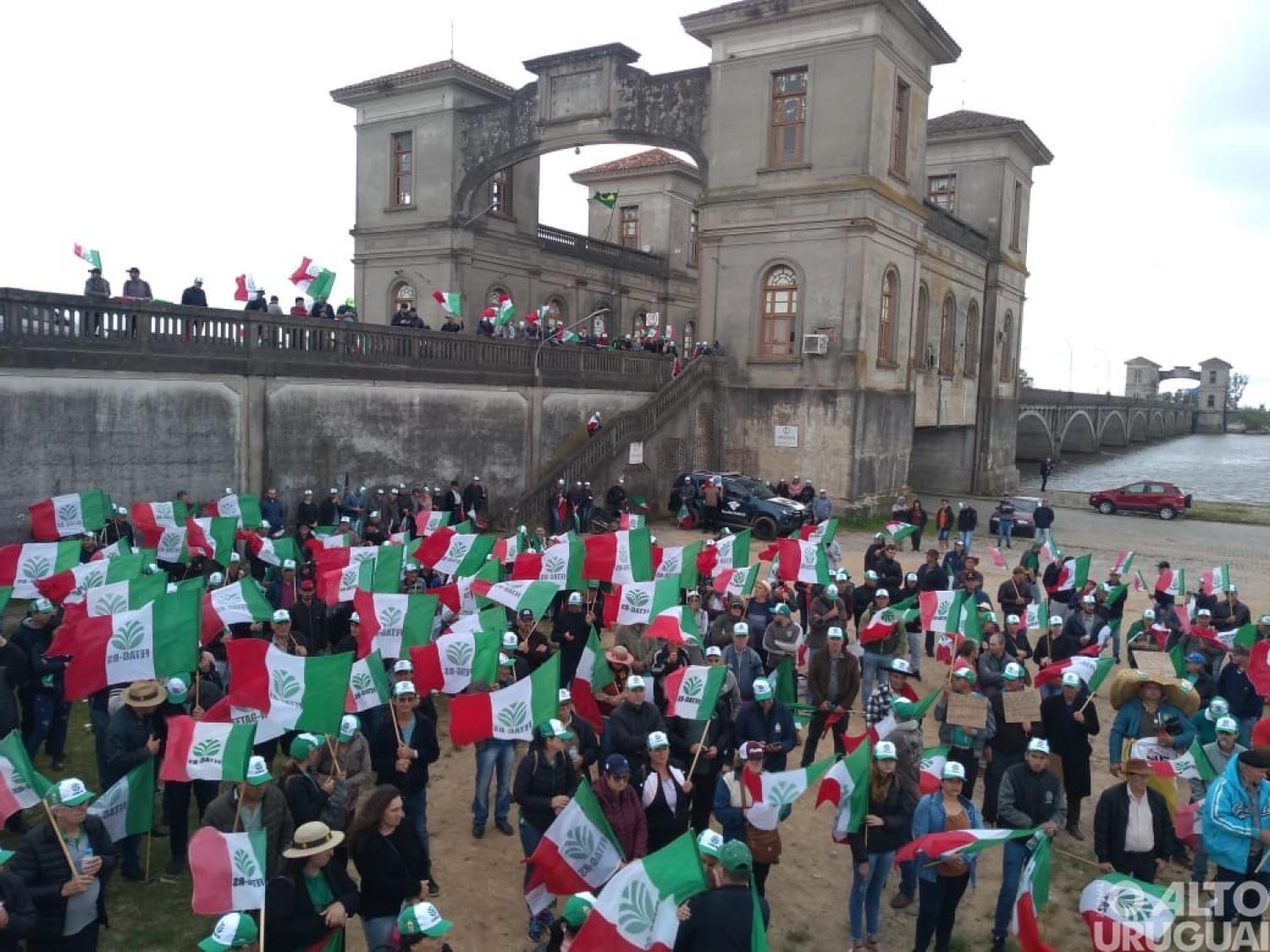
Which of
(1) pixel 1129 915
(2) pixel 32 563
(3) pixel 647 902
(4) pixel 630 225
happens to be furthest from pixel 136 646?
(4) pixel 630 225

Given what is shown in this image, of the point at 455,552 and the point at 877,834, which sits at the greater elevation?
the point at 455,552

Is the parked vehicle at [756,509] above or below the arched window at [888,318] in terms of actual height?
below

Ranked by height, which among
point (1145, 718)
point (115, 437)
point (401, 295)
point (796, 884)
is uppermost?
point (401, 295)

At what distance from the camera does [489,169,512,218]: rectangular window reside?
36.0 metres

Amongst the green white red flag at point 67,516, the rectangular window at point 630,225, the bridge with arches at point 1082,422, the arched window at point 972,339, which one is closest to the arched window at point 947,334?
the arched window at point 972,339

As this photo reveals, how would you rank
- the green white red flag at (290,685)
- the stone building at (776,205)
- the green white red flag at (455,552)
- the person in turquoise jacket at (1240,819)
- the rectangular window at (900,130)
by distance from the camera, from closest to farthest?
1. the person in turquoise jacket at (1240,819)
2. the green white red flag at (290,685)
3. the green white red flag at (455,552)
4. the stone building at (776,205)
5. the rectangular window at (900,130)

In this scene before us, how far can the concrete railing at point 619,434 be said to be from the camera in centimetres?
2648

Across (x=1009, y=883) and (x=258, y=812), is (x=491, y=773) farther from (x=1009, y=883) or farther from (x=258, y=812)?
(x=1009, y=883)

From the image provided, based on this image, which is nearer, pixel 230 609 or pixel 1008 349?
pixel 230 609

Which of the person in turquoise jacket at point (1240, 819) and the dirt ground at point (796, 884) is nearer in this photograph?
the person in turquoise jacket at point (1240, 819)

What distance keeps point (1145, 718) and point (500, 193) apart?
32.3m

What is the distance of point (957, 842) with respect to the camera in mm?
6496

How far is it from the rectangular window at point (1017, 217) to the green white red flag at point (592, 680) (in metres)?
37.8

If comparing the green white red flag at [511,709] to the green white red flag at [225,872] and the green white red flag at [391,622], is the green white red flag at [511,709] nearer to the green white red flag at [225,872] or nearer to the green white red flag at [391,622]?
the green white red flag at [391,622]
